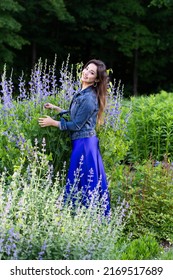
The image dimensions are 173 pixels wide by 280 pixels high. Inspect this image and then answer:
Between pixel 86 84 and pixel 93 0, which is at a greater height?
pixel 93 0

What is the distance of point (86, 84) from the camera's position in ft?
17.6

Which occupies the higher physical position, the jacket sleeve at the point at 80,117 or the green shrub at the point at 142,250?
the jacket sleeve at the point at 80,117

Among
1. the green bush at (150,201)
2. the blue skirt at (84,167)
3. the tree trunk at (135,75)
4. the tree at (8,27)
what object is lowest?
the green bush at (150,201)

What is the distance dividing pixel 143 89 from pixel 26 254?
22823 millimetres

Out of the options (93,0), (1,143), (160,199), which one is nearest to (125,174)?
(160,199)

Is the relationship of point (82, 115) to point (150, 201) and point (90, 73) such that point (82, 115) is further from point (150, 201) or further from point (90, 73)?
point (150, 201)

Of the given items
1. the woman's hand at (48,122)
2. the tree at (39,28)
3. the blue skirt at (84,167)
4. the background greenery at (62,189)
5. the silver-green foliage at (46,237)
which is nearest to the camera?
the silver-green foliage at (46,237)

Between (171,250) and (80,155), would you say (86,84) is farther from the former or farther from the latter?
(171,250)

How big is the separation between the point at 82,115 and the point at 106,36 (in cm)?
1832

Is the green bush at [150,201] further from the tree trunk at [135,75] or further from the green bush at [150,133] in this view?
the tree trunk at [135,75]

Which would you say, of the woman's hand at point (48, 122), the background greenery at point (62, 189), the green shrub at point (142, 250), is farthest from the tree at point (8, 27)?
the green shrub at point (142, 250)

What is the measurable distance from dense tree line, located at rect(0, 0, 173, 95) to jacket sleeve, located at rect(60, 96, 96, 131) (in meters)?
15.0

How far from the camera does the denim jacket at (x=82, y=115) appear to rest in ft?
17.0

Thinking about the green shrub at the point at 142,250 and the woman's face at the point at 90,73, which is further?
the woman's face at the point at 90,73
